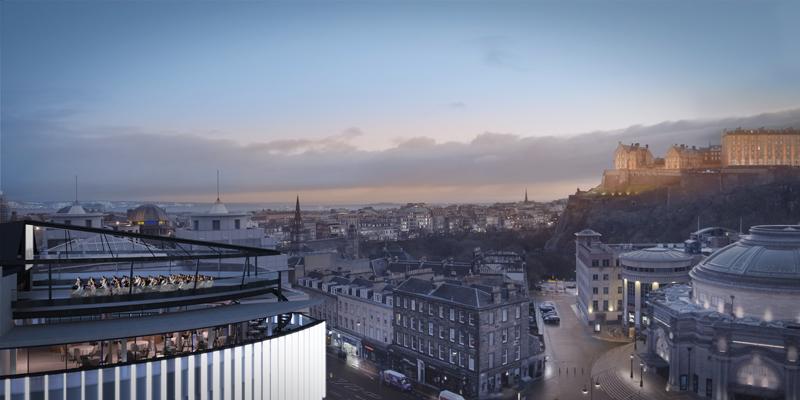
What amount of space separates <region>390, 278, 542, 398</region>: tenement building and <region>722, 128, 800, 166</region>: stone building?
134455mm

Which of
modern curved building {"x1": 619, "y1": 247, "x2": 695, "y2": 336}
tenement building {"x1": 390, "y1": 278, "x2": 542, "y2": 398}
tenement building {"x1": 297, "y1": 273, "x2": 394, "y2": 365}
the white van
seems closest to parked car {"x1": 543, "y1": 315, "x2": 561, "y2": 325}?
modern curved building {"x1": 619, "y1": 247, "x2": 695, "y2": 336}

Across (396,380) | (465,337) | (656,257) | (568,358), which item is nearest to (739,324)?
(568,358)

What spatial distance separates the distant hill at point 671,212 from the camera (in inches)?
5074

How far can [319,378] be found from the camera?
24.3m

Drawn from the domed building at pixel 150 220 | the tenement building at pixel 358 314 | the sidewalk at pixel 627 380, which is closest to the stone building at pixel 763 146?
the sidewalk at pixel 627 380

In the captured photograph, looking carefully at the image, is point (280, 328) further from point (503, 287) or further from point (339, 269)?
point (339, 269)

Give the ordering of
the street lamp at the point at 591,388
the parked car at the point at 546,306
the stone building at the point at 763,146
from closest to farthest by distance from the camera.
Answer: the street lamp at the point at 591,388, the parked car at the point at 546,306, the stone building at the point at 763,146

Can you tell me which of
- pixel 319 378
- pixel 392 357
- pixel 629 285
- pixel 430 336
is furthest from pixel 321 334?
pixel 629 285

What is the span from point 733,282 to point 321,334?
46.3m

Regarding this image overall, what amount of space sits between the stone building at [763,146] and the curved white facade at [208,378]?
554ft

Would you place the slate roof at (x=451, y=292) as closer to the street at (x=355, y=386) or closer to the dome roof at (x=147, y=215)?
the street at (x=355, y=386)

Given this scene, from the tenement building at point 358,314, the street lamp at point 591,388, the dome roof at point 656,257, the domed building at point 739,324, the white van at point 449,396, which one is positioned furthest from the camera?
the dome roof at point 656,257

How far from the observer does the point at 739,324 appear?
4906 centimetres

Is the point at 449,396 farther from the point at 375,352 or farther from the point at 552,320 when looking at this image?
the point at 552,320
